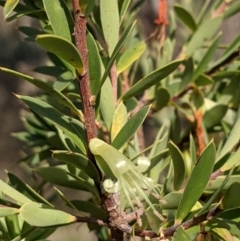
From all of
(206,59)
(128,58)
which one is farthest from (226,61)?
(128,58)

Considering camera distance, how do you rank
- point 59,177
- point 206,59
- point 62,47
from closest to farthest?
point 62,47, point 59,177, point 206,59

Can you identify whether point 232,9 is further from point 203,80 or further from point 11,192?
point 11,192

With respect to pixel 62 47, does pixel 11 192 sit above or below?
below

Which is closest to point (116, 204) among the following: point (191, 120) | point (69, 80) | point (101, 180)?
point (101, 180)

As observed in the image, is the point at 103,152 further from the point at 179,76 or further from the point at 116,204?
the point at 179,76

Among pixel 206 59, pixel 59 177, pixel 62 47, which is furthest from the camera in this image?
pixel 206 59

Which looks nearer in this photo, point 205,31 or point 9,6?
point 9,6

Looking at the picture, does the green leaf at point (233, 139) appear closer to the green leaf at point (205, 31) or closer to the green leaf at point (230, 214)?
the green leaf at point (230, 214)

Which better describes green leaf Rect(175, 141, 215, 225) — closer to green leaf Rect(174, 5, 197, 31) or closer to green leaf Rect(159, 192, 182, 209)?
green leaf Rect(159, 192, 182, 209)

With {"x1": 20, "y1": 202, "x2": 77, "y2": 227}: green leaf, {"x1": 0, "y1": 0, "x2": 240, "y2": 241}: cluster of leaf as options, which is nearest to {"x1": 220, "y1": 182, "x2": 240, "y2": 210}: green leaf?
{"x1": 0, "y1": 0, "x2": 240, "y2": 241}: cluster of leaf
